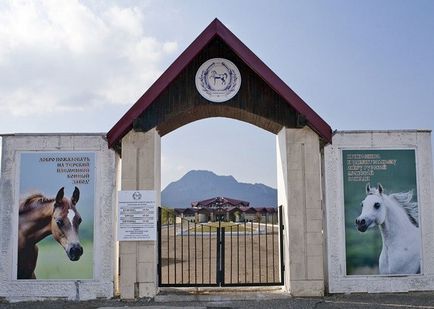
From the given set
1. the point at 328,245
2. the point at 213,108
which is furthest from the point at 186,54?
the point at 328,245

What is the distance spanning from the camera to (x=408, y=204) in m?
11.0

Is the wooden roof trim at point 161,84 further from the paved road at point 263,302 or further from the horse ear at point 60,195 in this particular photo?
the paved road at point 263,302

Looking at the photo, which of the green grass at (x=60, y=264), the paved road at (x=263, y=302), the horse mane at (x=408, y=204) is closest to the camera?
the paved road at (x=263, y=302)

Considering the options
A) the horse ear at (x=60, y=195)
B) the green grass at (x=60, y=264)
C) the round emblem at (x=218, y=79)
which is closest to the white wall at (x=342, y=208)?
the round emblem at (x=218, y=79)

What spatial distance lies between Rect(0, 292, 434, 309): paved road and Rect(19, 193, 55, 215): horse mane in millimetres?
1911

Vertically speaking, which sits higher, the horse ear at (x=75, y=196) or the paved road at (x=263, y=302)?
the horse ear at (x=75, y=196)

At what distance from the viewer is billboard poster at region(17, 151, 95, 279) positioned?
35.1 feet

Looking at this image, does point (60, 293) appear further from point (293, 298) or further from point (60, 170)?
point (293, 298)

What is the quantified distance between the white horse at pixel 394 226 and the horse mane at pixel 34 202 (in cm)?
655

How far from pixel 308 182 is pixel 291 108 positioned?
1586 mm

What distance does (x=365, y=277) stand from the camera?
1077 centimetres

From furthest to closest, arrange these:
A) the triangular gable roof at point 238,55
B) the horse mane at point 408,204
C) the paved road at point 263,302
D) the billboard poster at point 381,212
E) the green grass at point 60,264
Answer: the horse mane at point 408,204 < the billboard poster at point 381,212 < the green grass at point 60,264 < the triangular gable roof at point 238,55 < the paved road at point 263,302

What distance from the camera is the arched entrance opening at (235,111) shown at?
10445 millimetres

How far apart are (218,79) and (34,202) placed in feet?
15.2
